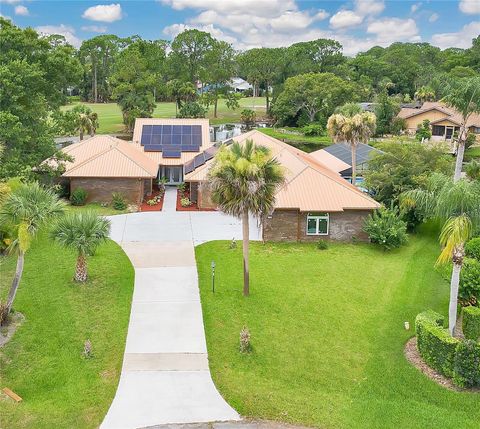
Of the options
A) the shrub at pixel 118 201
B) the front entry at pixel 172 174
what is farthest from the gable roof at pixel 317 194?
the front entry at pixel 172 174

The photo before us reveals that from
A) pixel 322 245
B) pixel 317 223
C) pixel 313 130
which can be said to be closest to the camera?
pixel 322 245

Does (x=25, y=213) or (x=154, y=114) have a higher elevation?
(x=154, y=114)

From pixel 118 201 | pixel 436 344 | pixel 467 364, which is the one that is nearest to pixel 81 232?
pixel 118 201

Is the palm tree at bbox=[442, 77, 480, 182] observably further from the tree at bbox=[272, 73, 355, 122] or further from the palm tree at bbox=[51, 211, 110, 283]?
the tree at bbox=[272, 73, 355, 122]

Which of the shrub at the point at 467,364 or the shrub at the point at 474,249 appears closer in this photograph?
the shrub at the point at 467,364

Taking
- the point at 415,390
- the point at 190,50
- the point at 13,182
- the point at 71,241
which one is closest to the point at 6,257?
the point at 13,182

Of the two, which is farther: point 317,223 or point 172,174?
point 172,174

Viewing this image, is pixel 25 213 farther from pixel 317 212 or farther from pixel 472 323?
pixel 317 212

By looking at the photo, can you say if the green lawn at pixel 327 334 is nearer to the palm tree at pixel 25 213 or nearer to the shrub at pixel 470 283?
the shrub at pixel 470 283
